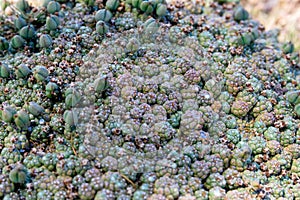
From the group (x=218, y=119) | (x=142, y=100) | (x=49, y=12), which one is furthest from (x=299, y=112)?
(x=49, y=12)

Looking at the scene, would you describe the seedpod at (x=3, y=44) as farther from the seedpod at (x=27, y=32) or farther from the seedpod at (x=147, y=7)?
the seedpod at (x=147, y=7)

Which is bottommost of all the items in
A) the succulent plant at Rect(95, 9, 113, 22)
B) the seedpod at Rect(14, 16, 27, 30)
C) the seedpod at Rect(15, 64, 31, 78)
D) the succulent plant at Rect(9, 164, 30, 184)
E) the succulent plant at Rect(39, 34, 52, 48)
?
the succulent plant at Rect(9, 164, 30, 184)

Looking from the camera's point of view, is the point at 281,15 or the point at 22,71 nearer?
the point at 22,71

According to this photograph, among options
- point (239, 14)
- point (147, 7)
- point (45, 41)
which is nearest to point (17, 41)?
point (45, 41)

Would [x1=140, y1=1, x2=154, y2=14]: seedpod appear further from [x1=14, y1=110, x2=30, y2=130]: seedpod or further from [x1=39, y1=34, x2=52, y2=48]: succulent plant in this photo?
[x1=14, y1=110, x2=30, y2=130]: seedpod

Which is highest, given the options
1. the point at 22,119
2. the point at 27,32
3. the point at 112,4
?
the point at 112,4

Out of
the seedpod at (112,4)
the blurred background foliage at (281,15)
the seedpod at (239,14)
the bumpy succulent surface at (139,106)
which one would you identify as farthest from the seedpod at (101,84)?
the blurred background foliage at (281,15)

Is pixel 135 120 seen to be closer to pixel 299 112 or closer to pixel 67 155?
pixel 67 155

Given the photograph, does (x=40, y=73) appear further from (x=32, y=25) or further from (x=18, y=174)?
(x=18, y=174)

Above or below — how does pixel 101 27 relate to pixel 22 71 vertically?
above

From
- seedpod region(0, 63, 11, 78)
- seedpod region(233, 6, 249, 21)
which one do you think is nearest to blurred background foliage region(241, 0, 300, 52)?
seedpod region(233, 6, 249, 21)
